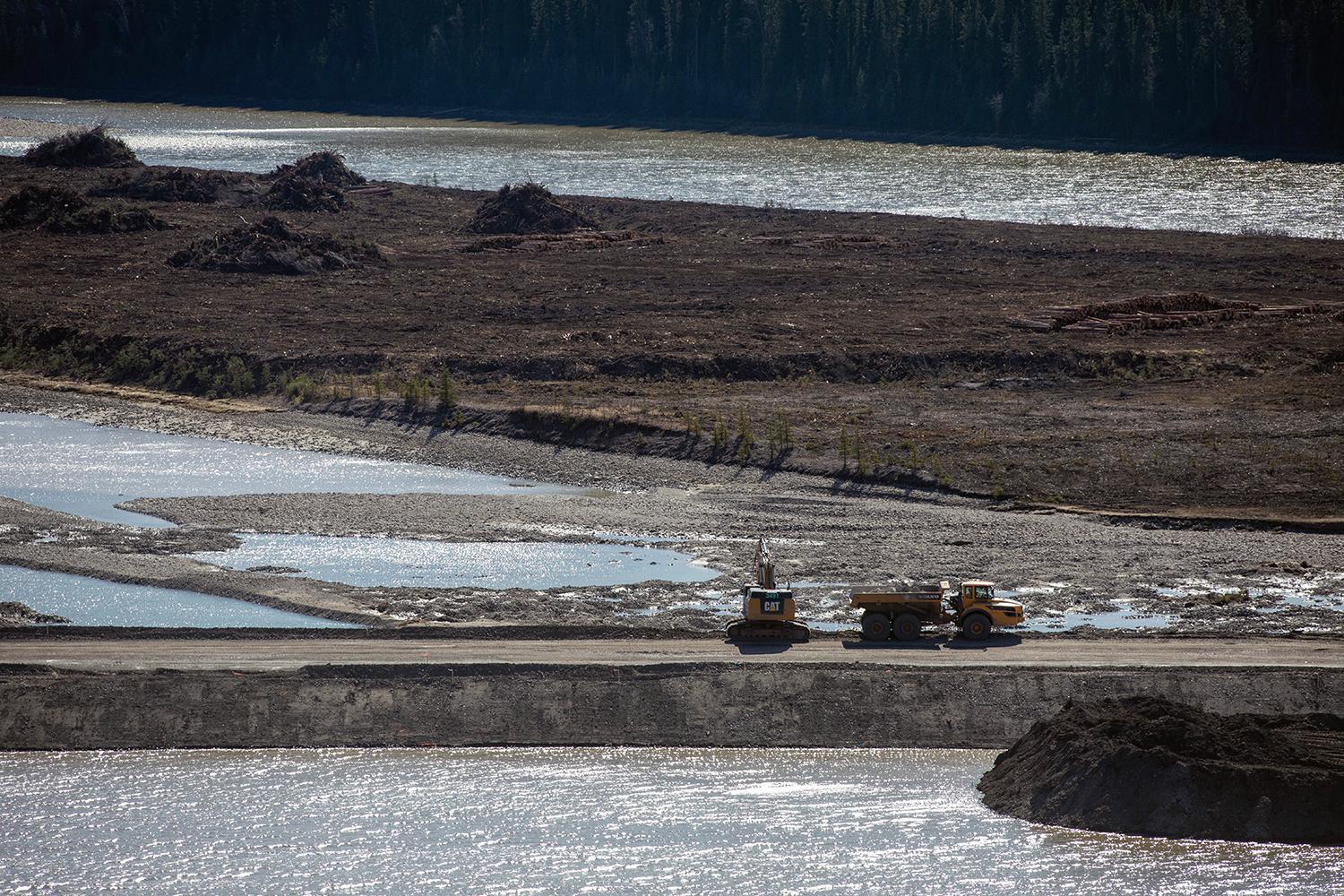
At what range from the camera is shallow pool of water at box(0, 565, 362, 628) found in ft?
95.8

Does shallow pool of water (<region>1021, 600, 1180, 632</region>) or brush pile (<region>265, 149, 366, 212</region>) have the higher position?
brush pile (<region>265, 149, 366, 212</region>)

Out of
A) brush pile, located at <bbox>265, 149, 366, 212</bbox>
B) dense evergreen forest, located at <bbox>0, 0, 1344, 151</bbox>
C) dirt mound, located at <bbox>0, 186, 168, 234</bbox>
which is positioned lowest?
dirt mound, located at <bbox>0, 186, 168, 234</bbox>

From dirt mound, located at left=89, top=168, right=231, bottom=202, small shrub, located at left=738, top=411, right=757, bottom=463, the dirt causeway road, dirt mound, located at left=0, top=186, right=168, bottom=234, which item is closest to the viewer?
the dirt causeway road

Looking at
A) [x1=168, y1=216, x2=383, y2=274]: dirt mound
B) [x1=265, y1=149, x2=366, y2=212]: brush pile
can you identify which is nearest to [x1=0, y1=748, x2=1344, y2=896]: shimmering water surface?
[x1=168, y1=216, x2=383, y2=274]: dirt mound

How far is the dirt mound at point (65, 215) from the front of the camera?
3076 inches

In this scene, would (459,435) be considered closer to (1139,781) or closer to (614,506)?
(614,506)

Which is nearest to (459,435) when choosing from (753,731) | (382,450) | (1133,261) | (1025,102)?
(382,450)

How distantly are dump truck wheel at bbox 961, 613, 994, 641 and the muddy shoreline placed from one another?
2042 mm

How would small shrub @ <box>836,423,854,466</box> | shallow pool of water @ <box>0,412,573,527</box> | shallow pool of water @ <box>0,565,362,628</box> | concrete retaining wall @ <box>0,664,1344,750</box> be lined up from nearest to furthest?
1. concrete retaining wall @ <box>0,664,1344,750</box>
2. shallow pool of water @ <box>0,565,362,628</box>
3. shallow pool of water @ <box>0,412,573,527</box>
4. small shrub @ <box>836,423,854,466</box>

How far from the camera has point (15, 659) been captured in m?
26.4

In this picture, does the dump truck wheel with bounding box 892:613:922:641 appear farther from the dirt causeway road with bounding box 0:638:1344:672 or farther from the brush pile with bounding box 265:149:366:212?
the brush pile with bounding box 265:149:366:212

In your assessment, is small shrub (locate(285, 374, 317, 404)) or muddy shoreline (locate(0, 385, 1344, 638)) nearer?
muddy shoreline (locate(0, 385, 1344, 638))

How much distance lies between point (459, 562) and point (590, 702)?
28.8 feet

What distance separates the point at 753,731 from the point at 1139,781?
19.1 ft
